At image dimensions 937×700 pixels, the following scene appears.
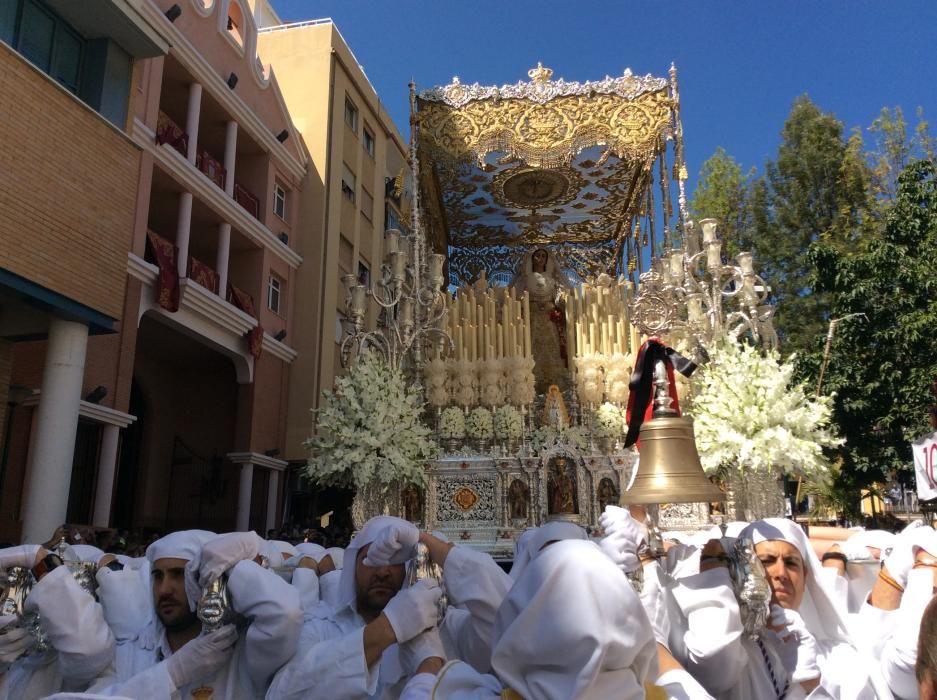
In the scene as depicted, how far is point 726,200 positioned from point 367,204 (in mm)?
12705

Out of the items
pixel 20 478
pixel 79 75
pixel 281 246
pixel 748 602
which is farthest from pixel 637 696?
pixel 281 246

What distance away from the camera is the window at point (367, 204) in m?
25.0

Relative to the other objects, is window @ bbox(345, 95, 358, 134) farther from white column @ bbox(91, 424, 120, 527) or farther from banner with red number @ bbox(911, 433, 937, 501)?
banner with red number @ bbox(911, 433, 937, 501)

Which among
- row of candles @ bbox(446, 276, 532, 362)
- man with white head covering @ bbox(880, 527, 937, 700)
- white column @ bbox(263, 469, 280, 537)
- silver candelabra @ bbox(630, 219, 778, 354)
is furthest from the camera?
white column @ bbox(263, 469, 280, 537)

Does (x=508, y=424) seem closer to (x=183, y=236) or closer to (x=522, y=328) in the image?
(x=522, y=328)

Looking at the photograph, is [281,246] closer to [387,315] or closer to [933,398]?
[387,315]

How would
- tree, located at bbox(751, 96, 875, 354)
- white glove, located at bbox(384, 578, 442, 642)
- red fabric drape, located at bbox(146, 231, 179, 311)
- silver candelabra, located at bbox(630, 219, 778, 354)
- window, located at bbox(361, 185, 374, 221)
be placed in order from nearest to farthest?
white glove, located at bbox(384, 578, 442, 642), silver candelabra, located at bbox(630, 219, 778, 354), red fabric drape, located at bbox(146, 231, 179, 311), tree, located at bbox(751, 96, 875, 354), window, located at bbox(361, 185, 374, 221)

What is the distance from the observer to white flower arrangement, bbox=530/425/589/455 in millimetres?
12461

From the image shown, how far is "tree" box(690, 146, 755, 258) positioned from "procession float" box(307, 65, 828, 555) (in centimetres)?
914

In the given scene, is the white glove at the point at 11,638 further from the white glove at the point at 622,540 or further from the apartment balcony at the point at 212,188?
the apartment balcony at the point at 212,188

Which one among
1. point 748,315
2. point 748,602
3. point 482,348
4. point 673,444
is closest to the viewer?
point 748,602

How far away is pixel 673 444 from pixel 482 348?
32.4 feet

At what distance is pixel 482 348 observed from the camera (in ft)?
46.6

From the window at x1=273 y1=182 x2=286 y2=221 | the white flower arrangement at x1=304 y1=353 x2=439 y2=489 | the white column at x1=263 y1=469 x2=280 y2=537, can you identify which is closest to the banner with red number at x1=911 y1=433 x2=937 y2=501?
the white flower arrangement at x1=304 y1=353 x2=439 y2=489
